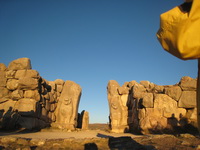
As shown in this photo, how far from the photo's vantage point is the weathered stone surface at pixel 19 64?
12.0 m

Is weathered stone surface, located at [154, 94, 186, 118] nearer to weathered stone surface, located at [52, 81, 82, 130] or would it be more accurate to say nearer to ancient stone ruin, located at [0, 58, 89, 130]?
ancient stone ruin, located at [0, 58, 89, 130]

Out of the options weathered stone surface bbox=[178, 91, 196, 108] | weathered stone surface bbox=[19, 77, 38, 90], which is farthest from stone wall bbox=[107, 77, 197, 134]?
weathered stone surface bbox=[19, 77, 38, 90]

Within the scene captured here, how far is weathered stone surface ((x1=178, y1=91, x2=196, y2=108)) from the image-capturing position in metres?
9.36

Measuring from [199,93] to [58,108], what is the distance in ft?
46.7

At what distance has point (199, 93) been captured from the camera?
1.25 m

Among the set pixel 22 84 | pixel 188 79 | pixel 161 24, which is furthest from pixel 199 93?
pixel 22 84

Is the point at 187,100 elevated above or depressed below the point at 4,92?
below

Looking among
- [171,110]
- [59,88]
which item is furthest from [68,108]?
[171,110]

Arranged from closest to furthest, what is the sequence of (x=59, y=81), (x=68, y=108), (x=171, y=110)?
1. (x=171, y=110)
2. (x=68, y=108)
3. (x=59, y=81)

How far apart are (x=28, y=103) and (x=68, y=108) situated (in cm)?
409

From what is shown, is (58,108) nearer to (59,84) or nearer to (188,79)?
(59,84)

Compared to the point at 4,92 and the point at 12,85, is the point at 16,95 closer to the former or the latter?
the point at 12,85

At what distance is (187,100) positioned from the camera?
30.9ft

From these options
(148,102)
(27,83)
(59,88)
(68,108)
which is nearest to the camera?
(148,102)
